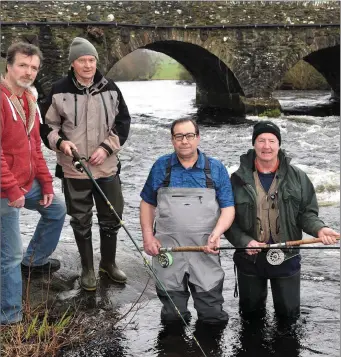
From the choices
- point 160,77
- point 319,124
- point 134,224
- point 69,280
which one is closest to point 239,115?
point 319,124

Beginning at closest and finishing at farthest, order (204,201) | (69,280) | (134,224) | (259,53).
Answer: (204,201)
(69,280)
(134,224)
(259,53)

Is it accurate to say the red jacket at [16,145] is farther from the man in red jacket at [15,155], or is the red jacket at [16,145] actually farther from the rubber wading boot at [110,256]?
the rubber wading boot at [110,256]

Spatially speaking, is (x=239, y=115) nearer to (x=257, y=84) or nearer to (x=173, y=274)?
(x=257, y=84)

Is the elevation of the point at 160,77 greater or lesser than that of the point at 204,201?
greater

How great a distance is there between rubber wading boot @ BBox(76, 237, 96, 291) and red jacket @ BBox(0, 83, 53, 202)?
0.86 meters

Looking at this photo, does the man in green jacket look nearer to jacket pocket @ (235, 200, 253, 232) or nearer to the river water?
Answer: jacket pocket @ (235, 200, 253, 232)

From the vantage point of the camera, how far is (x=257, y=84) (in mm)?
21078

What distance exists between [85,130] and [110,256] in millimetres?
1190

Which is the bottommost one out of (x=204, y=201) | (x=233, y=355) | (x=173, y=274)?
(x=233, y=355)

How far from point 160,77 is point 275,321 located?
37.3 m

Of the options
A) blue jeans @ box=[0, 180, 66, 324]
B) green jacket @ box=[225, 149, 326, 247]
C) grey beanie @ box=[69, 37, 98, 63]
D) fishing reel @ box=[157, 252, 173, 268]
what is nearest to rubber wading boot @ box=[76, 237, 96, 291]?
blue jeans @ box=[0, 180, 66, 324]

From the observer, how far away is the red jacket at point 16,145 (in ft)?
13.7

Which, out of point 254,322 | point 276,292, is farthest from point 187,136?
point 254,322

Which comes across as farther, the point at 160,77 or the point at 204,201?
the point at 160,77
